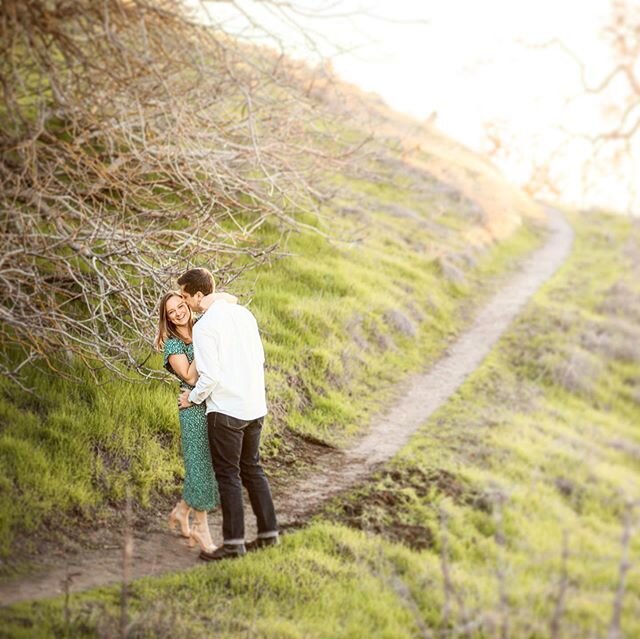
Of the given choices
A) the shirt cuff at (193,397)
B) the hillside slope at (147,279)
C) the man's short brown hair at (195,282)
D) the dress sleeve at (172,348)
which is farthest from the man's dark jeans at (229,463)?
the hillside slope at (147,279)

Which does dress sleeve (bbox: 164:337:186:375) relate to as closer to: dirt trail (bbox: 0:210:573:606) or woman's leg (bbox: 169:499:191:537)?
woman's leg (bbox: 169:499:191:537)

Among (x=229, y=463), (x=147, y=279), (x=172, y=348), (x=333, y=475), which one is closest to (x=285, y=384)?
(x=333, y=475)

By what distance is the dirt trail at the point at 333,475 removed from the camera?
16.3 feet

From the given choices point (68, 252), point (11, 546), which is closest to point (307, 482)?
point (11, 546)

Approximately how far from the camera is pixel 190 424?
5648 mm

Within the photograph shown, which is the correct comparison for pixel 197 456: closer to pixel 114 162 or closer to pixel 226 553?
pixel 226 553

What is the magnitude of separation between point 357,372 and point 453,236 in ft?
33.5

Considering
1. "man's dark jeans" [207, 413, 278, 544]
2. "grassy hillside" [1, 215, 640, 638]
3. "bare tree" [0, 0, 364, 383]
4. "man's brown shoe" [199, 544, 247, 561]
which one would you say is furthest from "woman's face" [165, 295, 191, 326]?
"grassy hillside" [1, 215, 640, 638]

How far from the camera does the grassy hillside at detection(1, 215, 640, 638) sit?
4402 millimetres

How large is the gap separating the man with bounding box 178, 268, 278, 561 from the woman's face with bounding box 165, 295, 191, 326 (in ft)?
0.45

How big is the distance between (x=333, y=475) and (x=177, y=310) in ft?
9.04

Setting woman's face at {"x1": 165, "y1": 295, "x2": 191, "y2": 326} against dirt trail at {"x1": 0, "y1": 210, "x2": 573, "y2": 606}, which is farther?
woman's face at {"x1": 165, "y1": 295, "x2": 191, "y2": 326}

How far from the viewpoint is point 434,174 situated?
82.7 ft

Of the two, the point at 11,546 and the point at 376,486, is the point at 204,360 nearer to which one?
the point at 11,546
